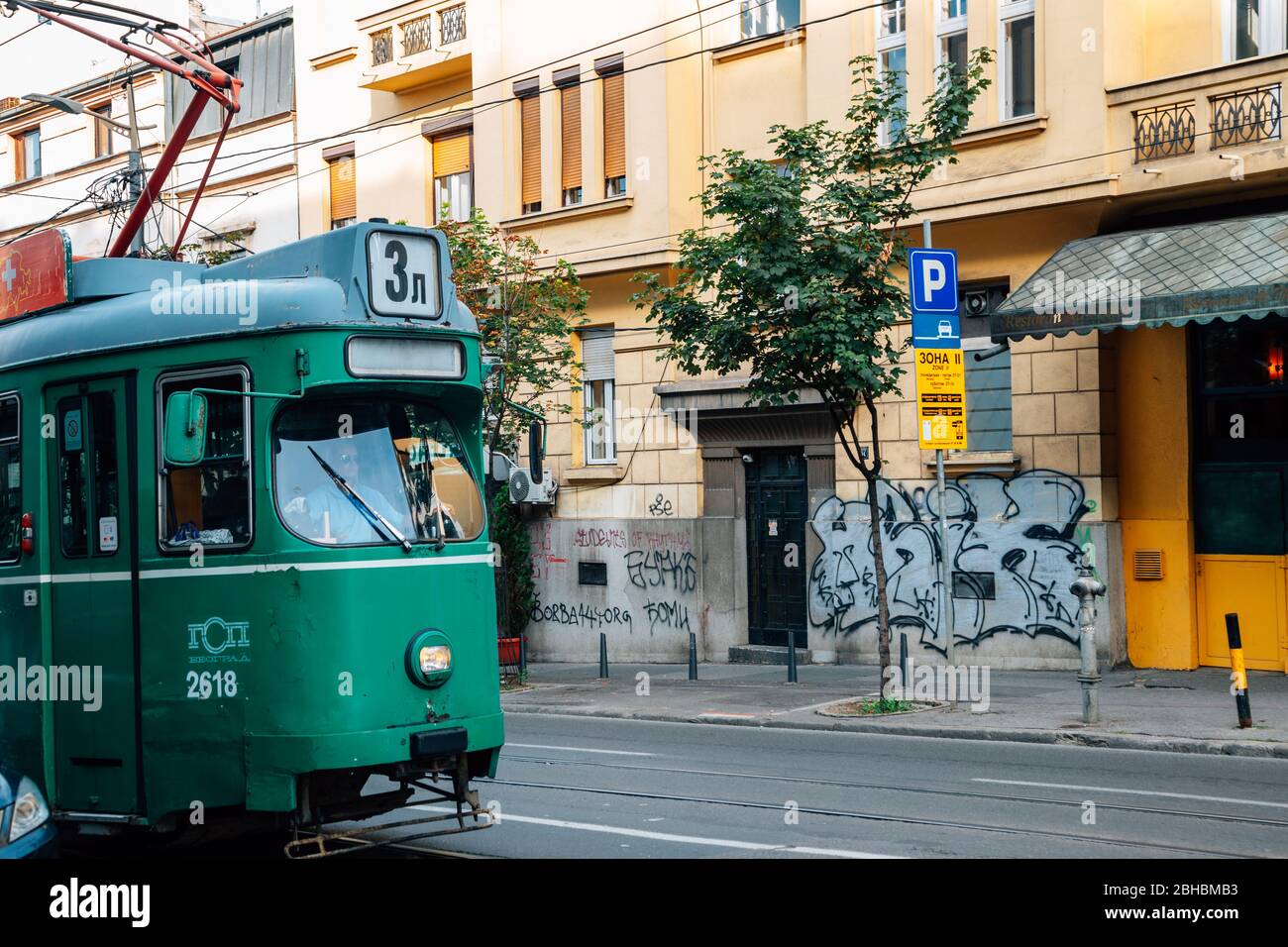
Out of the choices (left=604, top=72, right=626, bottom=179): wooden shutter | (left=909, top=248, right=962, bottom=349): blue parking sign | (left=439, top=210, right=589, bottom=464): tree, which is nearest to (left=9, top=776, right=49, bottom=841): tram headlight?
(left=909, top=248, right=962, bottom=349): blue parking sign

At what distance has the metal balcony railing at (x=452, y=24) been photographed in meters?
26.6

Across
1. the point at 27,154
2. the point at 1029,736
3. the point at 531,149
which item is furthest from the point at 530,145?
the point at 27,154

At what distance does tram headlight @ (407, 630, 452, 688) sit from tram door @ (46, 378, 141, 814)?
167cm

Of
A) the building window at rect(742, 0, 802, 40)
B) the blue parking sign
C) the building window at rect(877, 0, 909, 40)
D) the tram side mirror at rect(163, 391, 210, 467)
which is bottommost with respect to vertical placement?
the tram side mirror at rect(163, 391, 210, 467)

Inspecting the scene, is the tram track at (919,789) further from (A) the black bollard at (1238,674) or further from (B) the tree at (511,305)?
(B) the tree at (511,305)

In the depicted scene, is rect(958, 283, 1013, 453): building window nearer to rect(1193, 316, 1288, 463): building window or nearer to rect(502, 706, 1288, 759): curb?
rect(1193, 316, 1288, 463): building window

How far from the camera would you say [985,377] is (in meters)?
20.4

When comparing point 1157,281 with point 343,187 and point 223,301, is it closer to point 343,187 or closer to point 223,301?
point 223,301

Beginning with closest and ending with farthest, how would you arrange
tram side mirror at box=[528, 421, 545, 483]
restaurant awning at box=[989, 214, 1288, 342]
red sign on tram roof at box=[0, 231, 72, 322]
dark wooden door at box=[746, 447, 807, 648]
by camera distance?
red sign on tram roof at box=[0, 231, 72, 322], tram side mirror at box=[528, 421, 545, 483], restaurant awning at box=[989, 214, 1288, 342], dark wooden door at box=[746, 447, 807, 648]

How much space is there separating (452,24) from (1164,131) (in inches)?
546

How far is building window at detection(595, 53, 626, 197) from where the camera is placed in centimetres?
2448

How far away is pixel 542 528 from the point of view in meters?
26.2

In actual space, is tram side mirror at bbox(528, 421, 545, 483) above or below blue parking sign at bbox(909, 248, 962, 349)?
below
